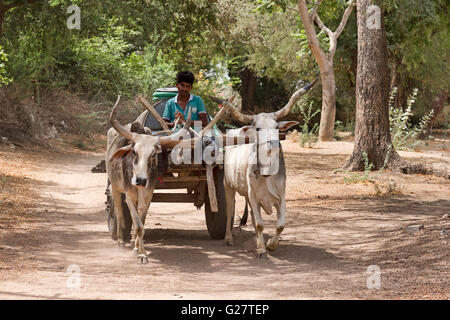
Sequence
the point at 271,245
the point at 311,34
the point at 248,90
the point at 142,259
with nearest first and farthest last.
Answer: the point at 142,259 < the point at 271,245 < the point at 311,34 < the point at 248,90

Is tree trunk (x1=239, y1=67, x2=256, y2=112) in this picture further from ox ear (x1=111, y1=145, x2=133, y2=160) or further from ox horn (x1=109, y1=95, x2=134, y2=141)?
ox horn (x1=109, y1=95, x2=134, y2=141)

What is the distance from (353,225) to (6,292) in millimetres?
5509

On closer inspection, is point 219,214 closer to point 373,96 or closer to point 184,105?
point 184,105

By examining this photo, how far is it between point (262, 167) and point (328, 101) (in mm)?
16413

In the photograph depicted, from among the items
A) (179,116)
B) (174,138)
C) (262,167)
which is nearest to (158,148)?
(174,138)

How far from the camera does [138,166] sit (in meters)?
7.34

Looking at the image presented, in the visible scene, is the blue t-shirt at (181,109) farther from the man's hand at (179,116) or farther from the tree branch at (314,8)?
the tree branch at (314,8)

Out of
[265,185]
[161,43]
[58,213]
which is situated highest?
[161,43]

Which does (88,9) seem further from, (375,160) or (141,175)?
(375,160)

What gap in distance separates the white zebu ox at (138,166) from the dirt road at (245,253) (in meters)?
0.52

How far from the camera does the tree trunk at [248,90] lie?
121ft

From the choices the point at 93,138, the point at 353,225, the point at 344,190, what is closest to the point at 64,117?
the point at 93,138

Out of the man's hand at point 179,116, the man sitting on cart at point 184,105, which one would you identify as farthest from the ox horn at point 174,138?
the man sitting on cart at point 184,105

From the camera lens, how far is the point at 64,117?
83.8 ft
